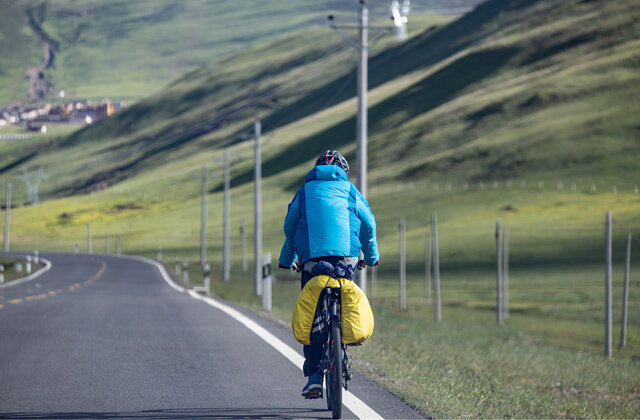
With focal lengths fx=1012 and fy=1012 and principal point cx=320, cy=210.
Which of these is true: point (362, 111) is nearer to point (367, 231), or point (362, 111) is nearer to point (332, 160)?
point (332, 160)

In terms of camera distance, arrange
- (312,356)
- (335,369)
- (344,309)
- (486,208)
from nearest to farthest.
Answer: (335,369), (344,309), (312,356), (486,208)

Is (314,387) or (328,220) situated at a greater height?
(328,220)

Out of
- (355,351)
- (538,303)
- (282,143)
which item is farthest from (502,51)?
(355,351)

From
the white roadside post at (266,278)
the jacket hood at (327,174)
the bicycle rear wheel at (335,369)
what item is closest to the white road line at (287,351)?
the bicycle rear wheel at (335,369)

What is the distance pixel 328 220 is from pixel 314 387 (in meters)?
1.36

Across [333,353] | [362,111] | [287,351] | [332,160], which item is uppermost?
[362,111]

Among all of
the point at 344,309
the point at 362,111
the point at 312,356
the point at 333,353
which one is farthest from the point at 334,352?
the point at 362,111

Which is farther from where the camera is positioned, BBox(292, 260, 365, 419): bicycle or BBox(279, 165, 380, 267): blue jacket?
BBox(279, 165, 380, 267): blue jacket

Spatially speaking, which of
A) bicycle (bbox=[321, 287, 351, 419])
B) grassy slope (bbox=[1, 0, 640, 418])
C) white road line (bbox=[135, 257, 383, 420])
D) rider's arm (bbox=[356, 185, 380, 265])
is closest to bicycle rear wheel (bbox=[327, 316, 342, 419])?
bicycle (bbox=[321, 287, 351, 419])

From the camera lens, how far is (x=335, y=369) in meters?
7.87

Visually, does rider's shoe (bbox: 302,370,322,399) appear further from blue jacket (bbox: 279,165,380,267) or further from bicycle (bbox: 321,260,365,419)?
blue jacket (bbox: 279,165,380,267)

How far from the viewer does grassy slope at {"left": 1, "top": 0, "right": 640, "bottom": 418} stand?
15.3 metres

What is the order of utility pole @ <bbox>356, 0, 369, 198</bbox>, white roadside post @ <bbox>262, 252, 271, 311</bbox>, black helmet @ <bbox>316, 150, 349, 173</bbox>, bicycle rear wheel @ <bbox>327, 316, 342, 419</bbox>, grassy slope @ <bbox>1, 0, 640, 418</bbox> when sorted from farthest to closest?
1. white roadside post @ <bbox>262, 252, 271, 311</bbox>
2. utility pole @ <bbox>356, 0, 369, 198</bbox>
3. grassy slope @ <bbox>1, 0, 640, 418</bbox>
4. black helmet @ <bbox>316, 150, 349, 173</bbox>
5. bicycle rear wheel @ <bbox>327, 316, 342, 419</bbox>

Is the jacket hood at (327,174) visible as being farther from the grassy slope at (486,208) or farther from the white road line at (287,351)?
the grassy slope at (486,208)
